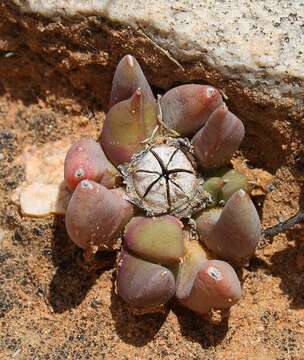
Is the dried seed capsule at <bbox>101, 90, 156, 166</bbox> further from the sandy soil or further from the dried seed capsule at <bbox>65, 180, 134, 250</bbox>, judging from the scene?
the sandy soil

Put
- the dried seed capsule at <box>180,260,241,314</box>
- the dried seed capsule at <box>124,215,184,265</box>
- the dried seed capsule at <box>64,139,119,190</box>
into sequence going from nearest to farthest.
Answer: the dried seed capsule at <box>180,260,241,314</box> < the dried seed capsule at <box>124,215,184,265</box> < the dried seed capsule at <box>64,139,119,190</box>

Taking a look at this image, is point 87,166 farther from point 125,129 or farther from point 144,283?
point 144,283

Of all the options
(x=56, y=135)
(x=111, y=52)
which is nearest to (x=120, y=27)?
(x=111, y=52)

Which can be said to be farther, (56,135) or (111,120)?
(56,135)

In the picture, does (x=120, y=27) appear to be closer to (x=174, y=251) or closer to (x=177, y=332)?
(x=174, y=251)

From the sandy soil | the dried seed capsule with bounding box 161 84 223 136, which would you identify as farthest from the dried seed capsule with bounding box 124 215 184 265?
the dried seed capsule with bounding box 161 84 223 136

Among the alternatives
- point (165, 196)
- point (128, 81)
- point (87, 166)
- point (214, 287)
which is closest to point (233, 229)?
point (214, 287)

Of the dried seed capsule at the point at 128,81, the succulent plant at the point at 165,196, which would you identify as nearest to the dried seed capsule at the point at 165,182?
the succulent plant at the point at 165,196
